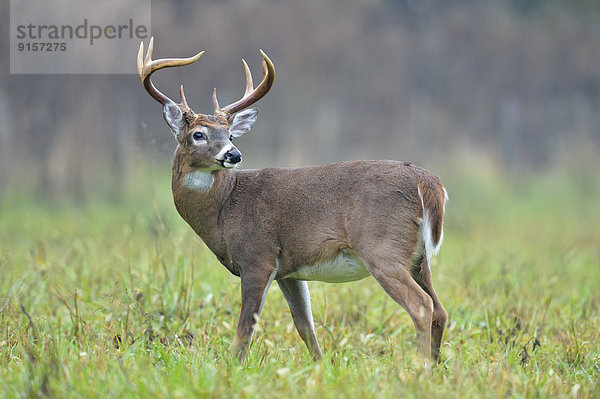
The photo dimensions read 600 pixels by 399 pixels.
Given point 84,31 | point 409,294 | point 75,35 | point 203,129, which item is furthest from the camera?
point 84,31

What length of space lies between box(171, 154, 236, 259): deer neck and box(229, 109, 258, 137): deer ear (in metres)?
0.35

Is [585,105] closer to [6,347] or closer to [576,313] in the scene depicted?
[576,313]

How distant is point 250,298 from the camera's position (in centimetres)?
484

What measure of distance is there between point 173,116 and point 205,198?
55cm

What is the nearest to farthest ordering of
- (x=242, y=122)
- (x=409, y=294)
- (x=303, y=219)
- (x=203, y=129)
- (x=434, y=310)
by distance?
(x=409, y=294)
(x=434, y=310)
(x=303, y=219)
(x=203, y=129)
(x=242, y=122)

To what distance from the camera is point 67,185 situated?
40.8 feet

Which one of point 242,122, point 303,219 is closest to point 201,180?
point 242,122

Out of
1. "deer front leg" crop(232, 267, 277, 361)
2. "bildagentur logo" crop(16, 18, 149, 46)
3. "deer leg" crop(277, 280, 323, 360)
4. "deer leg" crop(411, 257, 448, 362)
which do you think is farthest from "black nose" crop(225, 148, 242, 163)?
"bildagentur logo" crop(16, 18, 149, 46)

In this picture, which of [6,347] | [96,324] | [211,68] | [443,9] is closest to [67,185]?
[211,68]

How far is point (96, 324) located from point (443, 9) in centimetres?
1771

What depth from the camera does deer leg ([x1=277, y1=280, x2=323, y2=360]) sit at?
5051mm

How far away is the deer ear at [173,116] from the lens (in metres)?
5.05

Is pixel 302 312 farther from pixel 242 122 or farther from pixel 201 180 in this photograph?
pixel 242 122

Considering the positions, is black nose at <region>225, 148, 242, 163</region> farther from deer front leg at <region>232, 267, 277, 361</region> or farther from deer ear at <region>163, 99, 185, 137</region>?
deer front leg at <region>232, 267, 277, 361</region>
